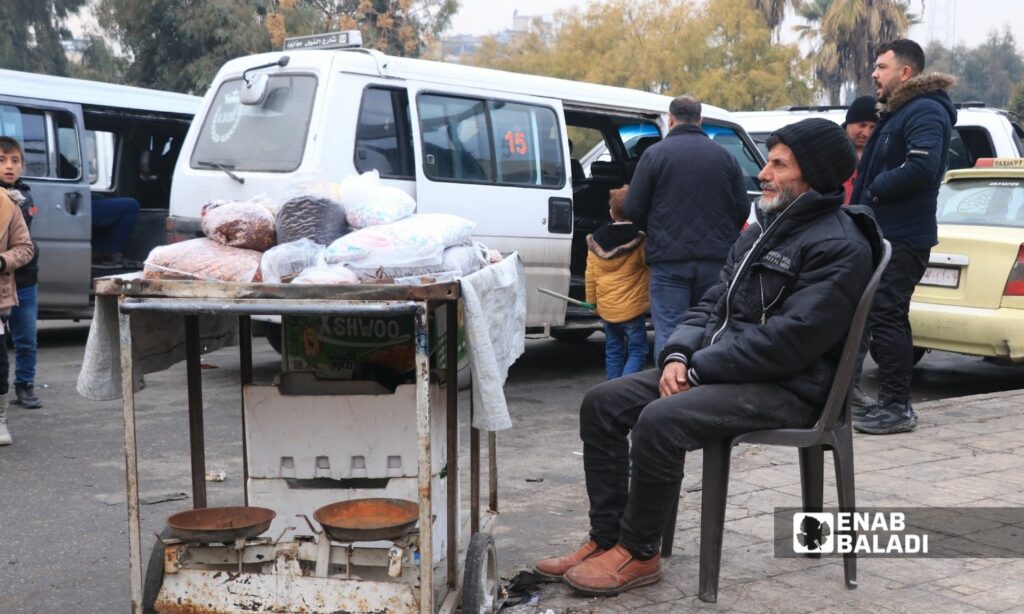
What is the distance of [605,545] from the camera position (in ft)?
12.3

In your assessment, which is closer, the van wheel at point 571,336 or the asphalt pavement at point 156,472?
the asphalt pavement at point 156,472

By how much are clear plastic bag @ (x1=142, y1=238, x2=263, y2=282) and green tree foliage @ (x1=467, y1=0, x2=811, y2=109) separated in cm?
2890

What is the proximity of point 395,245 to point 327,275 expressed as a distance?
25 centimetres

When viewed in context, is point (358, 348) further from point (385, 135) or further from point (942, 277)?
point (942, 277)

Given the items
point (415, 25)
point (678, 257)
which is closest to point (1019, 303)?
point (678, 257)

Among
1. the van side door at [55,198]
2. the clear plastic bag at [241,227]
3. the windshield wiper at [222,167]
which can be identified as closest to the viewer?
the clear plastic bag at [241,227]

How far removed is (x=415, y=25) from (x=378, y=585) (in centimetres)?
2781

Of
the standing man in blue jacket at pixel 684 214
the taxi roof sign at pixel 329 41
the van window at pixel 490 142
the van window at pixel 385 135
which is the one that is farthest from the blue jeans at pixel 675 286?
the taxi roof sign at pixel 329 41

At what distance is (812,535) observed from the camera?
4004 mm

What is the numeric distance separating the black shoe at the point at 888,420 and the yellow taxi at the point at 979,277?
1.48 metres

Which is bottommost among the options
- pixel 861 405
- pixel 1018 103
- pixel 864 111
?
pixel 861 405

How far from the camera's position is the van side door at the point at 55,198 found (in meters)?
8.98

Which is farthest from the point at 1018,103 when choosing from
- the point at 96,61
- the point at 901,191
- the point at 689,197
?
the point at 901,191

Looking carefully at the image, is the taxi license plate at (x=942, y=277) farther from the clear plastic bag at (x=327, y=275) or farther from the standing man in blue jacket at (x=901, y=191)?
the clear plastic bag at (x=327, y=275)
